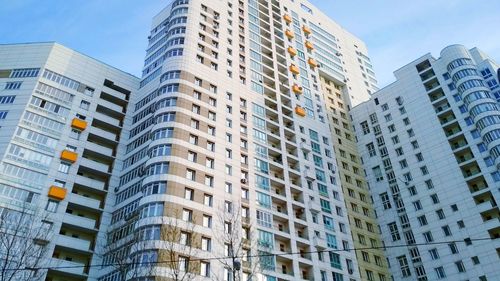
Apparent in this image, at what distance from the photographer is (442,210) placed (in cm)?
5847

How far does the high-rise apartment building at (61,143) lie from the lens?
154 ft

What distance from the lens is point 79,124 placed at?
56.5 m

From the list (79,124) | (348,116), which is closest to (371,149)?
(348,116)

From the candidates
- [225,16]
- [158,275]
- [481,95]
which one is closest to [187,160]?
[158,275]

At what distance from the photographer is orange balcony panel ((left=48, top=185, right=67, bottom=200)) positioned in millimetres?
48562

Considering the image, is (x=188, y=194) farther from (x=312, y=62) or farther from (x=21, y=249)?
(x=312, y=62)

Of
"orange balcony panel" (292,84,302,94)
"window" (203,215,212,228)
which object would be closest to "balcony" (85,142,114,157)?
"window" (203,215,212,228)

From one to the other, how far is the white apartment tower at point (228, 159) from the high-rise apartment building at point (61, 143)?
270 centimetres

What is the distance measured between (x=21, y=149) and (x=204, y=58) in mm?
25962

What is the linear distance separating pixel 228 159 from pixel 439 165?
97.9ft

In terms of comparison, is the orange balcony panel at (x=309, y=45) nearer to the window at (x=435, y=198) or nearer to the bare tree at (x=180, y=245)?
the window at (x=435, y=198)

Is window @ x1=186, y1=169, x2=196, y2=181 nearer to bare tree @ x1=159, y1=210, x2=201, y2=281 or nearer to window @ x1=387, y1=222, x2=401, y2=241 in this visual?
bare tree @ x1=159, y1=210, x2=201, y2=281

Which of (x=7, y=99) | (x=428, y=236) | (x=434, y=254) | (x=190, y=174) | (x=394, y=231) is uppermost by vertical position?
(x=7, y=99)

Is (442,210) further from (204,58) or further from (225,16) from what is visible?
(225,16)
